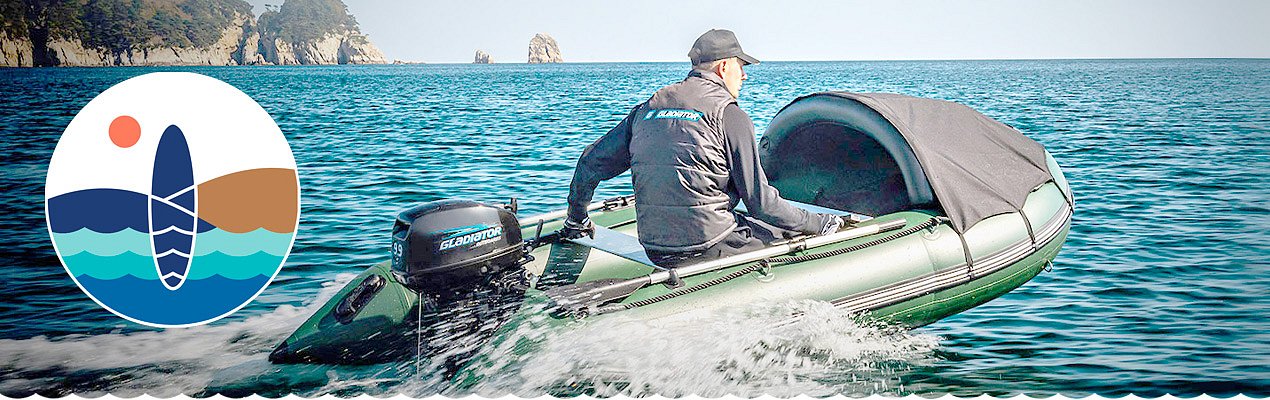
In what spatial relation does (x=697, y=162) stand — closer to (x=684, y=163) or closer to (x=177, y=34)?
(x=684, y=163)

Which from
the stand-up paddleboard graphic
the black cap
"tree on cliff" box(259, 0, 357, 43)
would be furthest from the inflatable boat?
"tree on cliff" box(259, 0, 357, 43)

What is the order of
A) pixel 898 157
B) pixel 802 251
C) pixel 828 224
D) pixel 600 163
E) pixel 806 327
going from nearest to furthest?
pixel 806 327 → pixel 600 163 → pixel 802 251 → pixel 828 224 → pixel 898 157

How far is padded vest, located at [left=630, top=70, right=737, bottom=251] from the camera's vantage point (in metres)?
4.40

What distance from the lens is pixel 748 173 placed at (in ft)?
14.8

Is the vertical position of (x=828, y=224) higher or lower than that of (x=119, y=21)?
lower

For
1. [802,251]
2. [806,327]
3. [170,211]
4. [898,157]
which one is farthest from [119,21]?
[806,327]

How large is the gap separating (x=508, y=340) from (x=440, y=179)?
7.86 meters

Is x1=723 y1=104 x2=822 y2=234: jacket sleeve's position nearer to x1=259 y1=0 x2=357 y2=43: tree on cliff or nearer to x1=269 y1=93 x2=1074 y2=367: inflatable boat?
x1=269 y1=93 x2=1074 y2=367: inflatable boat

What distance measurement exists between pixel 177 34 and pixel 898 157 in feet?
332

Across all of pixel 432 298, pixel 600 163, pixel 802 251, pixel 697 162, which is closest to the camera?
pixel 432 298

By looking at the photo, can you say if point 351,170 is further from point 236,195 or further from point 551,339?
point 551,339

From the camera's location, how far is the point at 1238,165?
12.6m

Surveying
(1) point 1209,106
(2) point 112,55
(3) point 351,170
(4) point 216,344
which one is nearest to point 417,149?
(3) point 351,170

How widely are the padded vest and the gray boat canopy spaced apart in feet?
5.43
